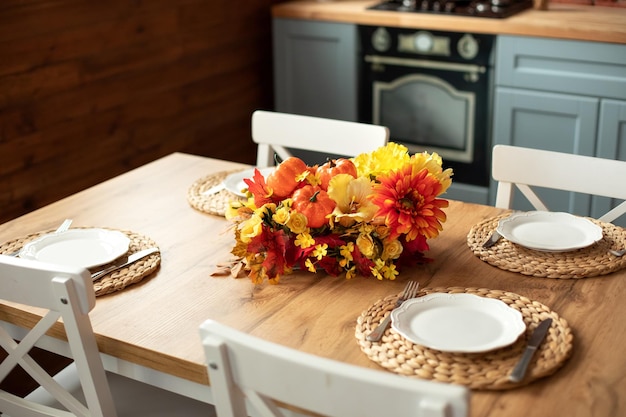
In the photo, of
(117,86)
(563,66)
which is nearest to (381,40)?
(563,66)

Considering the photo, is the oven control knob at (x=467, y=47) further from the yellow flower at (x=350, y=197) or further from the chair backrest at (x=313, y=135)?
the yellow flower at (x=350, y=197)

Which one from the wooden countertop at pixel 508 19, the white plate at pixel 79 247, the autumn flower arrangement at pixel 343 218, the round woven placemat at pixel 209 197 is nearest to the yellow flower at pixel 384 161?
the autumn flower arrangement at pixel 343 218

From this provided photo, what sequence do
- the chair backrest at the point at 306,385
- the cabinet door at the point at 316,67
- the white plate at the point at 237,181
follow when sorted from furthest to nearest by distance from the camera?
the cabinet door at the point at 316,67, the white plate at the point at 237,181, the chair backrest at the point at 306,385

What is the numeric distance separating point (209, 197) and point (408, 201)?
643 mm

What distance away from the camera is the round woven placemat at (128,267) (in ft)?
5.15

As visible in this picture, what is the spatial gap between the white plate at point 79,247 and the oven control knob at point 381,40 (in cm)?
197

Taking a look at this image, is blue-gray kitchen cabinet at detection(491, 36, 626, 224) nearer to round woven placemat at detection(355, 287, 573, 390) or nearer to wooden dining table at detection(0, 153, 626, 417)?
wooden dining table at detection(0, 153, 626, 417)

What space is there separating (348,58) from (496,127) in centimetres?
72

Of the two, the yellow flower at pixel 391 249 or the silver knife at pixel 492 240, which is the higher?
the yellow flower at pixel 391 249

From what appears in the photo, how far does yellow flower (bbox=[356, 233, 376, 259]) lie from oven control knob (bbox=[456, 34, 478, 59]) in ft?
6.29

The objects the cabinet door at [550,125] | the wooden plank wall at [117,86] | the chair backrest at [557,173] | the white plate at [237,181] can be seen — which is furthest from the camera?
the cabinet door at [550,125]

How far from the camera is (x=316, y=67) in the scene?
3.69 m

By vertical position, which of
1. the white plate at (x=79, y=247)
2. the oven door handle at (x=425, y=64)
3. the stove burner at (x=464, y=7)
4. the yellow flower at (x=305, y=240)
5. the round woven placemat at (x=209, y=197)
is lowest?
the oven door handle at (x=425, y=64)

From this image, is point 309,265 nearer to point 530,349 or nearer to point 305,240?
point 305,240
